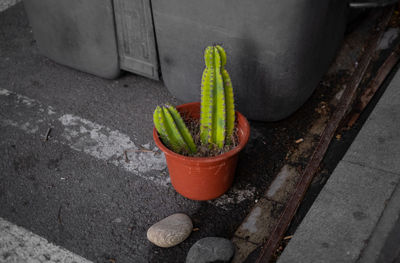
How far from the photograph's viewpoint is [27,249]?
2.50m

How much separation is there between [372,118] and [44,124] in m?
2.21

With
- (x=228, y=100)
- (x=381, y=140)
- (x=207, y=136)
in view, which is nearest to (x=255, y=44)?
(x=228, y=100)

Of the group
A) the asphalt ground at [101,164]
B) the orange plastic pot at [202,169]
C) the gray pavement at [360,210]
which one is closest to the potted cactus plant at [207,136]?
the orange plastic pot at [202,169]

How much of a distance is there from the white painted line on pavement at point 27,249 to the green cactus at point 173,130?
2.53ft

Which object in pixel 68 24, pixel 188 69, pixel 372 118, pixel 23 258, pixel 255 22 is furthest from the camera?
pixel 68 24

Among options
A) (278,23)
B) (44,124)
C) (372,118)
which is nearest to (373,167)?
(372,118)

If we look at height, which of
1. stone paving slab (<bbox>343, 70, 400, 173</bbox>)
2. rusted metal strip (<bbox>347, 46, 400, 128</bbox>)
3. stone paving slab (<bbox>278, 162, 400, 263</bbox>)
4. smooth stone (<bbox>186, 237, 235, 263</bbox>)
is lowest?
smooth stone (<bbox>186, 237, 235, 263</bbox>)

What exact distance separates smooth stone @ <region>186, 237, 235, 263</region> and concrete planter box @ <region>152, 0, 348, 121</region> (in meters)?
1.02

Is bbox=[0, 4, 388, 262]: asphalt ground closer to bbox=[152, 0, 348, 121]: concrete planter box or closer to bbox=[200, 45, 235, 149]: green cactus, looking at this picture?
bbox=[152, 0, 348, 121]: concrete planter box

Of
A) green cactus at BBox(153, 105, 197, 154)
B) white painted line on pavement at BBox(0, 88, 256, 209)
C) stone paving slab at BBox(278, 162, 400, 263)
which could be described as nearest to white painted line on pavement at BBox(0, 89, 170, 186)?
white painted line on pavement at BBox(0, 88, 256, 209)

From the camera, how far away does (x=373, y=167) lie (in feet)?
8.54

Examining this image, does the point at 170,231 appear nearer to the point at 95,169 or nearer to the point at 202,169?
the point at 202,169

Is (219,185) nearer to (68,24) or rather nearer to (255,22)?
(255,22)

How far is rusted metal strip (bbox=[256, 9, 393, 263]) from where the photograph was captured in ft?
8.05
